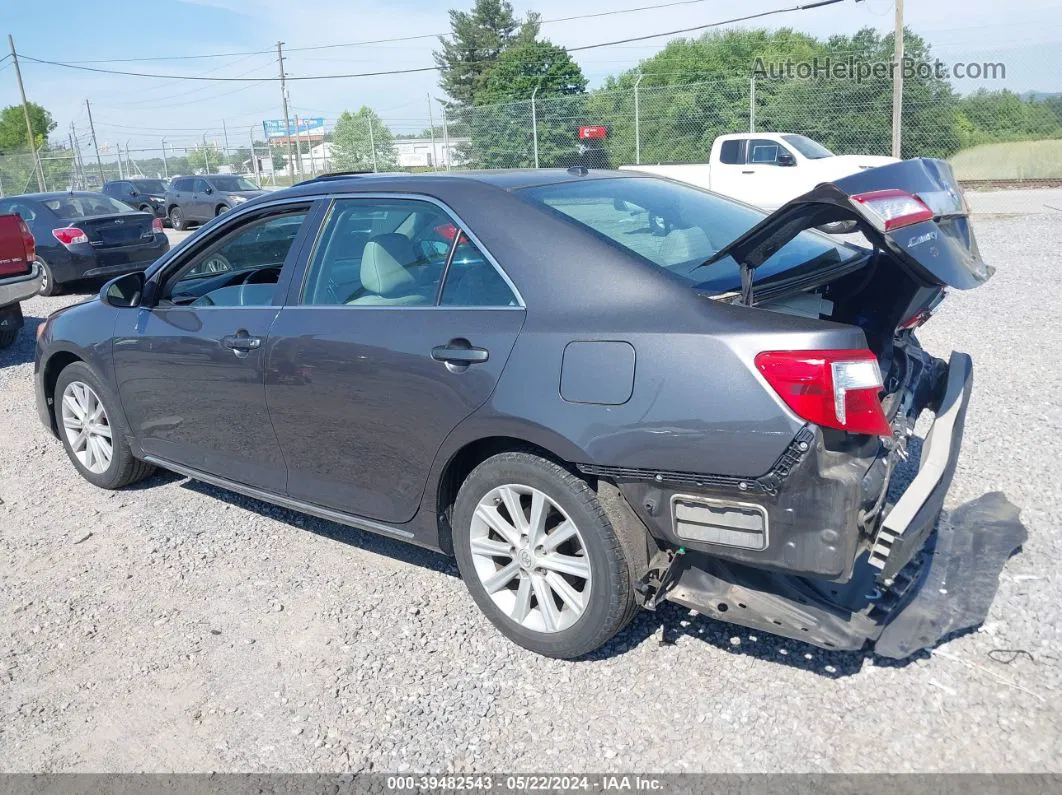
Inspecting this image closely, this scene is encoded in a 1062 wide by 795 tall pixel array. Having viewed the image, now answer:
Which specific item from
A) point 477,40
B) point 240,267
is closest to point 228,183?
point 240,267

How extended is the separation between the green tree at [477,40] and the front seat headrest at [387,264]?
198ft

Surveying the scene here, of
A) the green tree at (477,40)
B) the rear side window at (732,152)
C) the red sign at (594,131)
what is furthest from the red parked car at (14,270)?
the green tree at (477,40)

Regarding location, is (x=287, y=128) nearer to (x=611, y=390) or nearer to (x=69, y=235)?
(x=69, y=235)

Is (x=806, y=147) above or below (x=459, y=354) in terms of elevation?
above

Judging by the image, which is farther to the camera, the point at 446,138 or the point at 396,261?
the point at 446,138

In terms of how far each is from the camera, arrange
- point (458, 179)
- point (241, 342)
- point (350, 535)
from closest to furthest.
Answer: point (458, 179) → point (241, 342) → point (350, 535)

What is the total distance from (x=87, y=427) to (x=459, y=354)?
3018mm

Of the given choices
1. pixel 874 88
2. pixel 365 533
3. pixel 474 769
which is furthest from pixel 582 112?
pixel 474 769

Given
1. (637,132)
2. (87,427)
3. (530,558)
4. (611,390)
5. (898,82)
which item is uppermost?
(898,82)

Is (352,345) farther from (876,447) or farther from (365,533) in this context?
(876,447)

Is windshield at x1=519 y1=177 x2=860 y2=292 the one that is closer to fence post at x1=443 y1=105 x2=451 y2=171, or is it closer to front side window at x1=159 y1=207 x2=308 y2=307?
front side window at x1=159 y1=207 x2=308 y2=307

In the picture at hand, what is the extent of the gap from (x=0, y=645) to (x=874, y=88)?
23.7 metres

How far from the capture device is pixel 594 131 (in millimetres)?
25203

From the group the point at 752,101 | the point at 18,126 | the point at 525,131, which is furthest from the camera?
the point at 18,126
